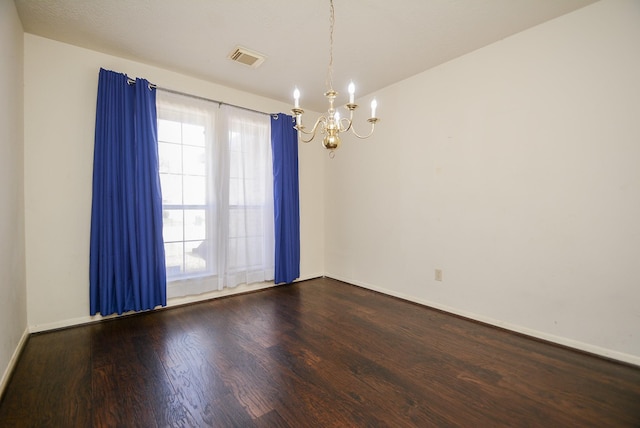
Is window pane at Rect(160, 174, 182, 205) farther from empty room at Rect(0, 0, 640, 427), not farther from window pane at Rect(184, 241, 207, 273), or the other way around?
window pane at Rect(184, 241, 207, 273)

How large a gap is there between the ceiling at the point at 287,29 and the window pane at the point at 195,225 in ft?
5.35

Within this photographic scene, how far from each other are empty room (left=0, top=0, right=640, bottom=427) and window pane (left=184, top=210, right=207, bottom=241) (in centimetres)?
4

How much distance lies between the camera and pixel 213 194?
3336mm

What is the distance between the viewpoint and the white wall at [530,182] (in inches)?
78.2

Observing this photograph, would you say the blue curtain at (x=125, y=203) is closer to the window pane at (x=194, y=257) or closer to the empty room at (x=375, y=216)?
the empty room at (x=375, y=216)

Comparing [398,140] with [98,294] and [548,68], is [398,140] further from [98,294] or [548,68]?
[98,294]

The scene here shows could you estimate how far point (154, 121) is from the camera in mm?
2867

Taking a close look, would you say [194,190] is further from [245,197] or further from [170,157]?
[245,197]

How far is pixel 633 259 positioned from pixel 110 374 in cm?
374

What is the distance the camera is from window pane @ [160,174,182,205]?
302cm

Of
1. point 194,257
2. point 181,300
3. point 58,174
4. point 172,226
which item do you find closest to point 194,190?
point 172,226

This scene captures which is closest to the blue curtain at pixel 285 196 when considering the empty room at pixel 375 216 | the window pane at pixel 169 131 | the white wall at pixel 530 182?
the empty room at pixel 375 216

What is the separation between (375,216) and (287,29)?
2389 mm

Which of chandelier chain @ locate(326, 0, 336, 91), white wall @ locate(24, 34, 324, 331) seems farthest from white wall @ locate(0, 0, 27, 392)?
chandelier chain @ locate(326, 0, 336, 91)
